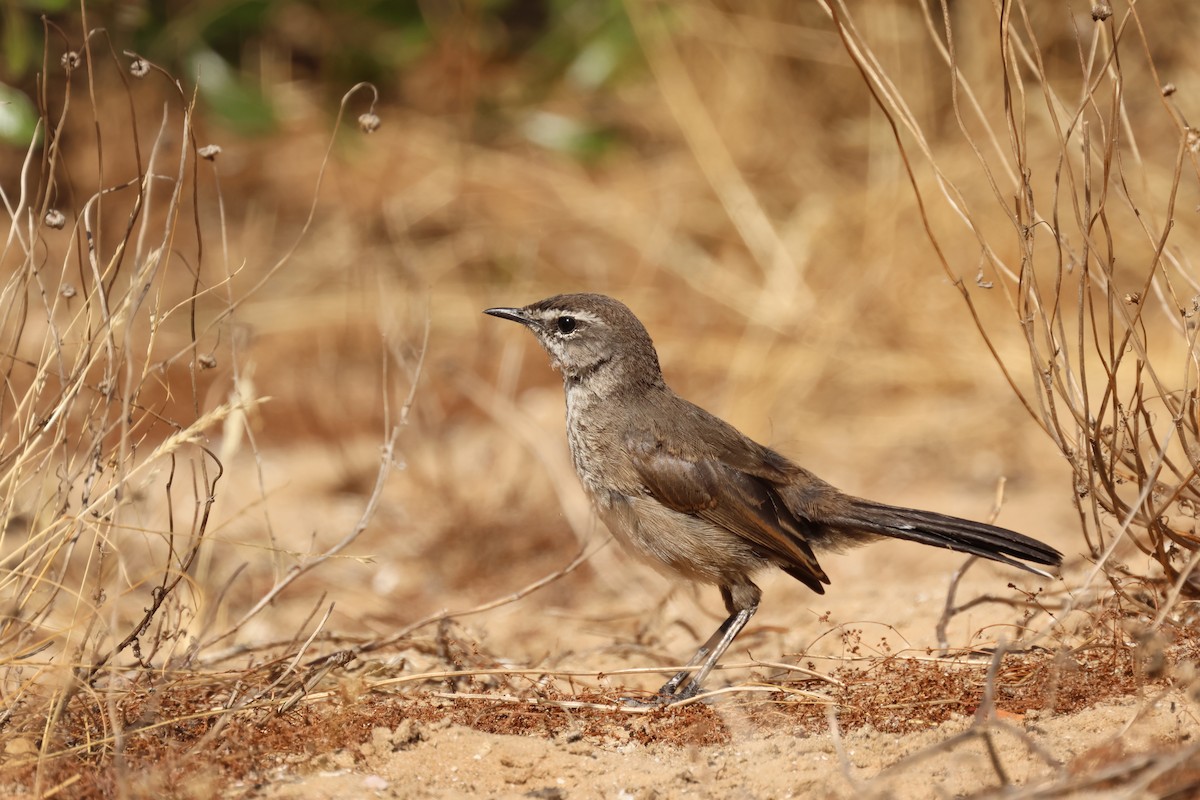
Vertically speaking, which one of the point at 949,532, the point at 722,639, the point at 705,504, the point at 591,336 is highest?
the point at 591,336

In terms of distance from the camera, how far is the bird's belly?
197 inches

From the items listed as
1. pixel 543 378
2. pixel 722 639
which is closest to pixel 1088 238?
pixel 722 639

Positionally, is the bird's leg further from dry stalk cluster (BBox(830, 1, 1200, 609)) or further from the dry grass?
dry stalk cluster (BBox(830, 1, 1200, 609))

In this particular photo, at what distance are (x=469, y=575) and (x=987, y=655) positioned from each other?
380cm

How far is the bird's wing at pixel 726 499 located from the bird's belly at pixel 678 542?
45 mm

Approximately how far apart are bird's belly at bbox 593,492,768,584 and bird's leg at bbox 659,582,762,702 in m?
0.08

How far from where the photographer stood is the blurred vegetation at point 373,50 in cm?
986

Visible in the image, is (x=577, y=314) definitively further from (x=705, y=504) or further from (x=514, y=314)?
(x=705, y=504)

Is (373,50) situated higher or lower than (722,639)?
higher

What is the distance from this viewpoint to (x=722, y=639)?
16.4 feet

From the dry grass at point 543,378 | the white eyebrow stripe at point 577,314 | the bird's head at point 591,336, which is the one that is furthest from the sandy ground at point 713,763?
the white eyebrow stripe at point 577,314

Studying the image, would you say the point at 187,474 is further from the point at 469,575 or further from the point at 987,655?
the point at 987,655

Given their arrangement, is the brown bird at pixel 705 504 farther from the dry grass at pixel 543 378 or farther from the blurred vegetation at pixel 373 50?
the blurred vegetation at pixel 373 50

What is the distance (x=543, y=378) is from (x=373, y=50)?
3.47 metres
